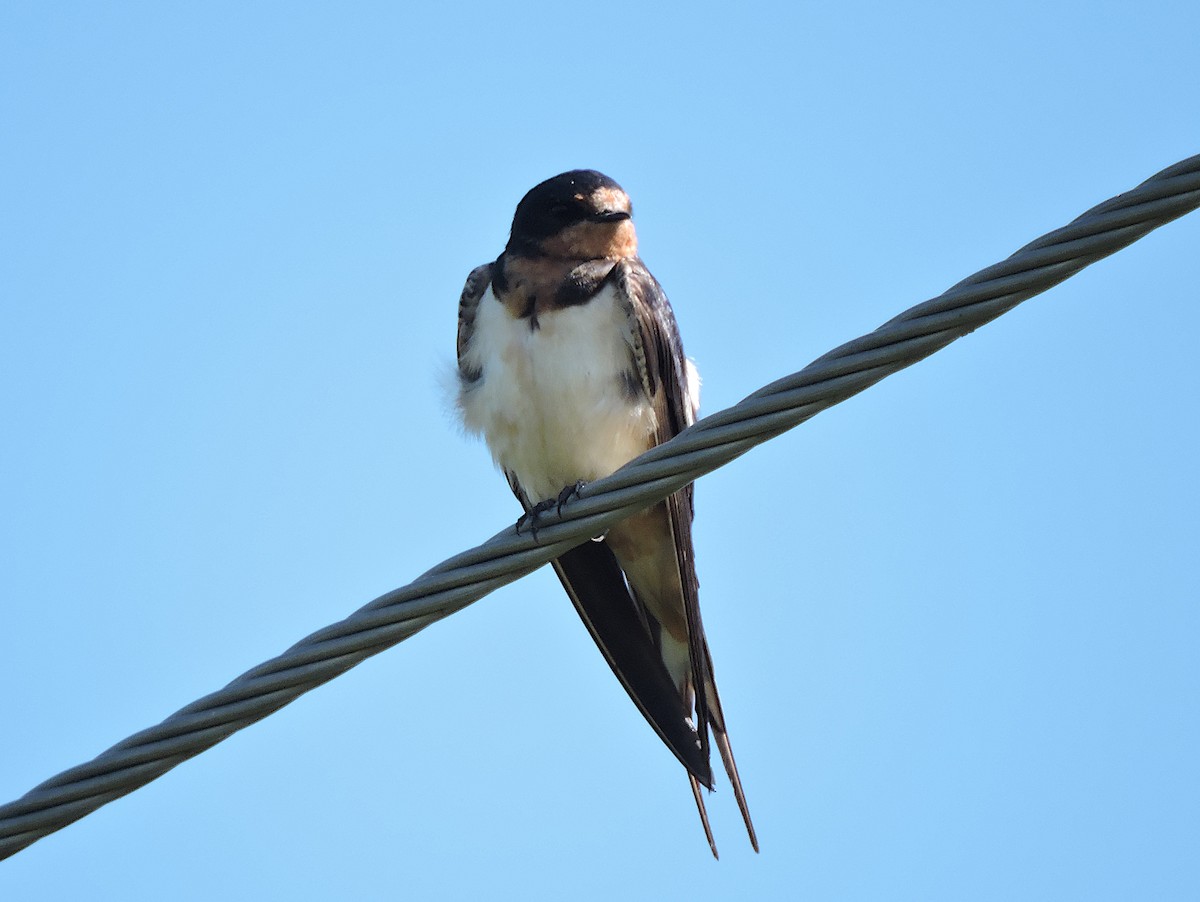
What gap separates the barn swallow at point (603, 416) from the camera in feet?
13.5

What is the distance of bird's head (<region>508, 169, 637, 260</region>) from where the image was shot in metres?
4.48

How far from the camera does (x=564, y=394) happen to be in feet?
13.5

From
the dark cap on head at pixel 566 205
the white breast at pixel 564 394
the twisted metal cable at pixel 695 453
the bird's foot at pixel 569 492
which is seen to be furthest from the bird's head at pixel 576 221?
the twisted metal cable at pixel 695 453

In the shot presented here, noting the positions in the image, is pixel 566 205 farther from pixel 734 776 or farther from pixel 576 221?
pixel 734 776

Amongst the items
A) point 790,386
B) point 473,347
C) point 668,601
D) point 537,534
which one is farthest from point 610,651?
point 790,386

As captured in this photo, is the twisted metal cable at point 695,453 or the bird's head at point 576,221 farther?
the bird's head at point 576,221

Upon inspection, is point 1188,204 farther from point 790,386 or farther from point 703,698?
point 703,698

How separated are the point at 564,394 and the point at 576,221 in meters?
0.68

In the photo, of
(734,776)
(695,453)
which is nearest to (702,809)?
(734,776)

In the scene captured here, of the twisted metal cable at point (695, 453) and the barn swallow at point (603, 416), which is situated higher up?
the barn swallow at point (603, 416)

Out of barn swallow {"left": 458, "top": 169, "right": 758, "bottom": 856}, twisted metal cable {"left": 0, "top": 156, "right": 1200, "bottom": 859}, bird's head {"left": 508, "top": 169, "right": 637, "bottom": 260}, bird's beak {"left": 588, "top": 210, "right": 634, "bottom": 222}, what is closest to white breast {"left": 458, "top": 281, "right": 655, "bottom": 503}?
barn swallow {"left": 458, "top": 169, "right": 758, "bottom": 856}

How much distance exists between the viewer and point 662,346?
4.21 metres

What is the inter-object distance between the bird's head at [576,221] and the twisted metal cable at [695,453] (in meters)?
1.98

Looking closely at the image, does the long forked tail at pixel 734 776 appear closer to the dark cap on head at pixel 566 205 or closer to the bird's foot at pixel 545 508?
the bird's foot at pixel 545 508
